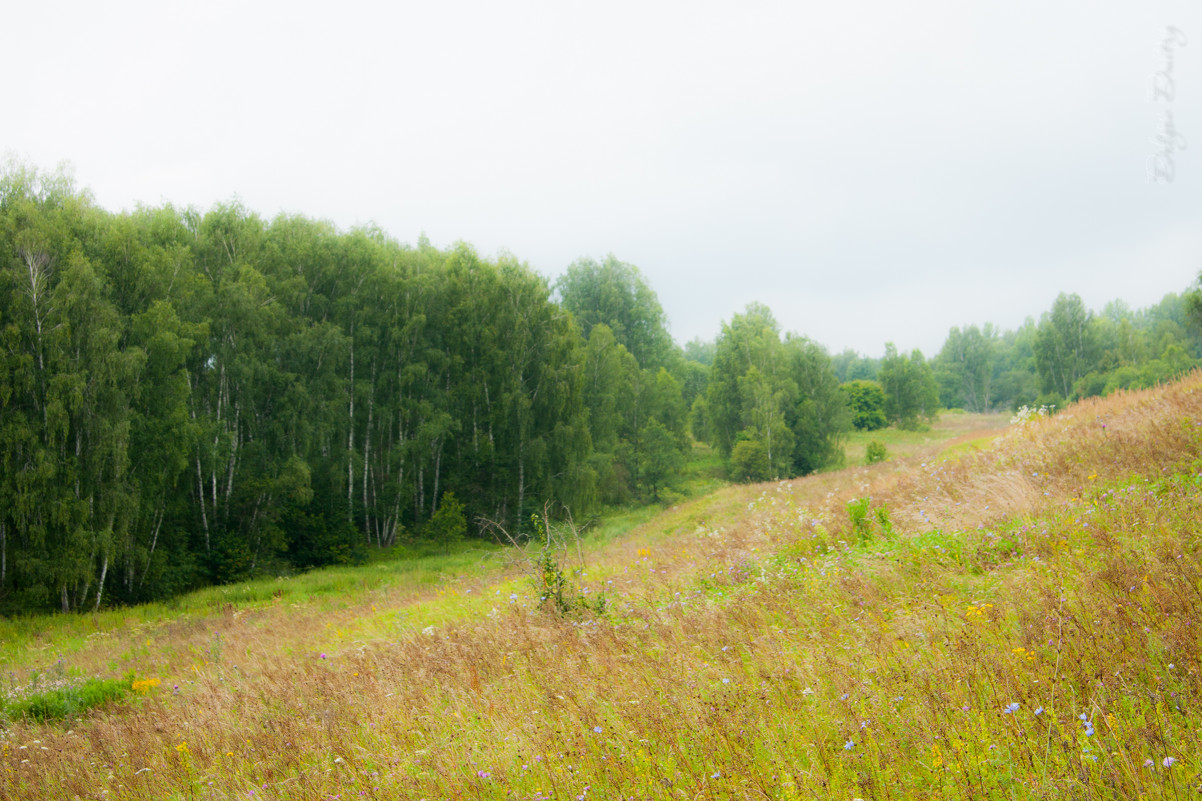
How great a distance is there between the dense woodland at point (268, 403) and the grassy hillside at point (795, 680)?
34.1ft

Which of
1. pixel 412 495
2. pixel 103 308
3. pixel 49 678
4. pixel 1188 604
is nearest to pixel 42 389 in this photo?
pixel 103 308

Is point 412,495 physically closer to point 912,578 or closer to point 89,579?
point 89,579

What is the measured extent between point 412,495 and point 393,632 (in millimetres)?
18994

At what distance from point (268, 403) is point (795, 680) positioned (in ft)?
79.1

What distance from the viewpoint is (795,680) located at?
152 inches

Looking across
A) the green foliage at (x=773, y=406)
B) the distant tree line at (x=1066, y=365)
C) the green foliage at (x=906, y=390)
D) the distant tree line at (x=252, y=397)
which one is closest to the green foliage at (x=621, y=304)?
the green foliage at (x=773, y=406)

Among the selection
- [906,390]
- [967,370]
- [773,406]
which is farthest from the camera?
[967,370]

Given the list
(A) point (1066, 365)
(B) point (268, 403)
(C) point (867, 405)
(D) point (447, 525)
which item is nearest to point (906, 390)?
(C) point (867, 405)

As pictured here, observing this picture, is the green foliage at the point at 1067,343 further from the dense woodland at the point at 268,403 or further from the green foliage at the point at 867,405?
the dense woodland at the point at 268,403

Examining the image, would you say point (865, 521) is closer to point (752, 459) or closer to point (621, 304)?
point (752, 459)

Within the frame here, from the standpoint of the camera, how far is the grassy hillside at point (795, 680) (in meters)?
2.77

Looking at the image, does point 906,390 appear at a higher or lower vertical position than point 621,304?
lower

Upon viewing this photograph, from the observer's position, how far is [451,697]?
4.81 meters

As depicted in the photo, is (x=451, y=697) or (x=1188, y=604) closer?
(x=1188, y=604)
